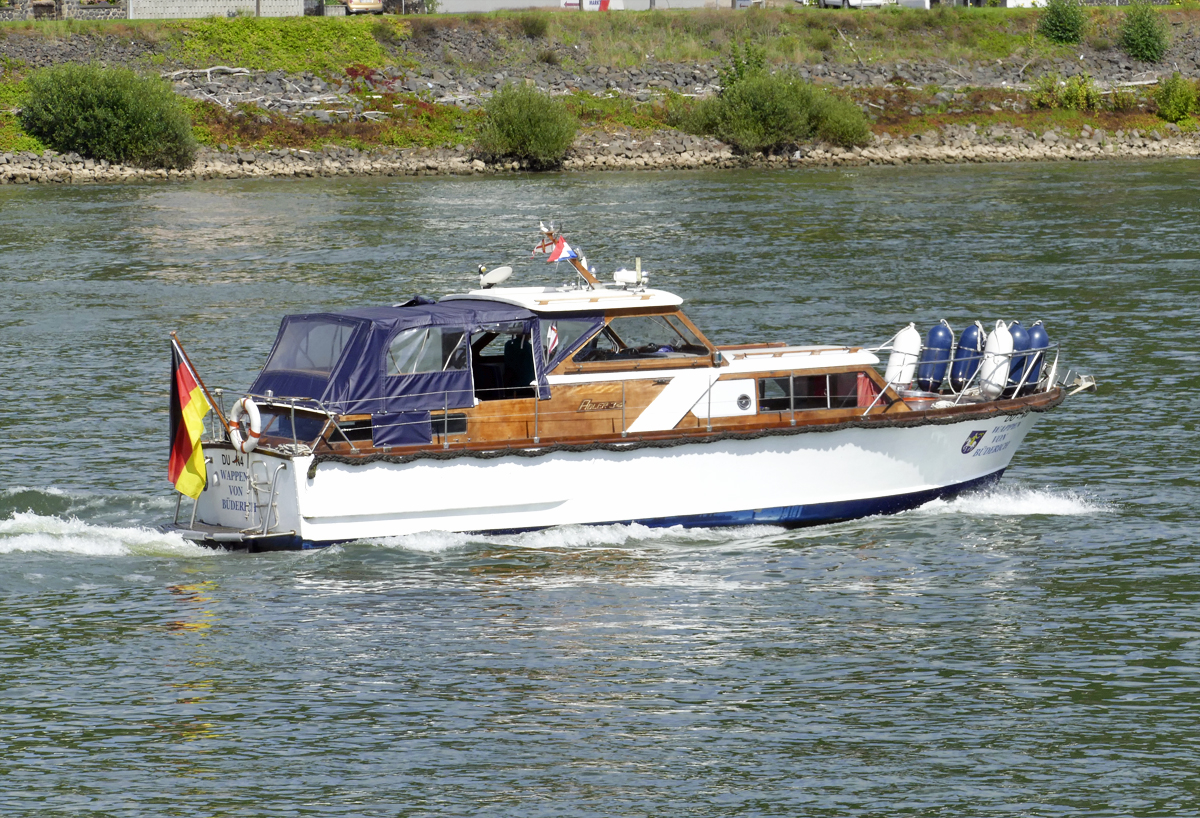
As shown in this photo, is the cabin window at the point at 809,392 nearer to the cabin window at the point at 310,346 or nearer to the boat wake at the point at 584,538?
the boat wake at the point at 584,538

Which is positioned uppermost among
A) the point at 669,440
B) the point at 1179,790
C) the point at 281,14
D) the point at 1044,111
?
the point at 281,14

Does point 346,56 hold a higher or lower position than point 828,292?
higher

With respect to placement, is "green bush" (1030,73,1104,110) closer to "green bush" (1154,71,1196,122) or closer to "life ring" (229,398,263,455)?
"green bush" (1154,71,1196,122)

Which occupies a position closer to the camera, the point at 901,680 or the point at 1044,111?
the point at 901,680

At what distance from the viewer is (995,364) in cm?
2045

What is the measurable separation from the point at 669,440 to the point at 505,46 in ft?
254

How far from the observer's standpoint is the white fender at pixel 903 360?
2058 centimetres

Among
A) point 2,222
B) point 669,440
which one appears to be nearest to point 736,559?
point 669,440

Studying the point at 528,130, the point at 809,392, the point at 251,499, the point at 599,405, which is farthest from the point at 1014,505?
the point at 528,130

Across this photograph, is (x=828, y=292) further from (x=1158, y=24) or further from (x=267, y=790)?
(x=1158, y=24)

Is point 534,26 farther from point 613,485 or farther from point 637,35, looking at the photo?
point 613,485

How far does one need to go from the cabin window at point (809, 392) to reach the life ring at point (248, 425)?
6.04 meters

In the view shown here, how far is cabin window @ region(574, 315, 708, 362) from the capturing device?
63.0ft

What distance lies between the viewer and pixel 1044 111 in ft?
292
